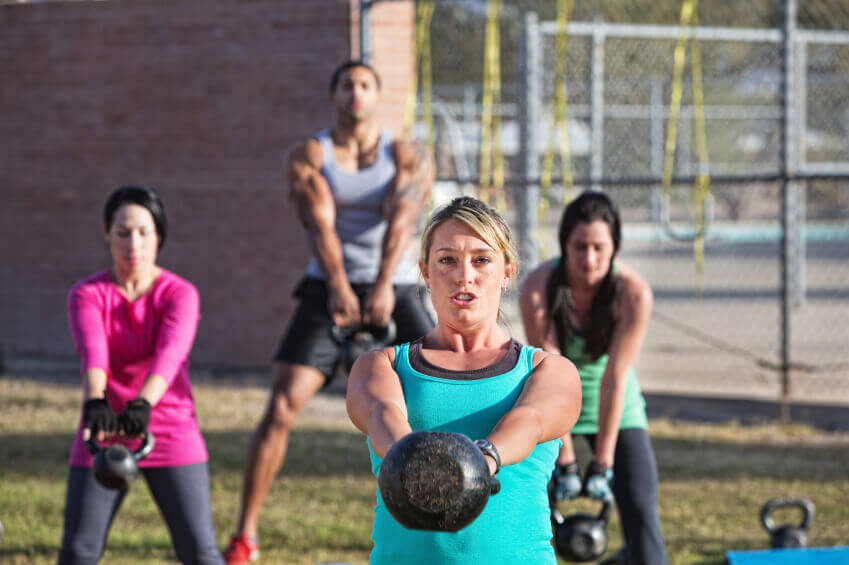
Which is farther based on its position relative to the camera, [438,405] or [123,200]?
[123,200]

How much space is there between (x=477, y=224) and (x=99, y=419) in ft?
5.57

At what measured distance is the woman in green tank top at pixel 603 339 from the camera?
12.9ft

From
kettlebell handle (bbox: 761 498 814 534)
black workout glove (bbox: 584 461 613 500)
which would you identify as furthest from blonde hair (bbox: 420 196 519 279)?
kettlebell handle (bbox: 761 498 814 534)

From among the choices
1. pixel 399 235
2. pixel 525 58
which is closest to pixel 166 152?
pixel 525 58

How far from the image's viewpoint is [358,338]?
199 inches

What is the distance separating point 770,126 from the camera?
23.1 m

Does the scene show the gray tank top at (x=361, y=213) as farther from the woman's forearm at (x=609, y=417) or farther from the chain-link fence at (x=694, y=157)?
the chain-link fence at (x=694, y=157)

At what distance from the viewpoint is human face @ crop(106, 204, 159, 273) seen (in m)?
3.90

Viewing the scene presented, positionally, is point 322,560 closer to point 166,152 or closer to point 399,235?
point 399,235

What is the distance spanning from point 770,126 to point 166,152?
54.2ft

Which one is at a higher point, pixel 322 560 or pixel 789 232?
pixel 789 232

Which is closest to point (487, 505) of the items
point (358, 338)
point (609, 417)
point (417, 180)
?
point (609, 417)

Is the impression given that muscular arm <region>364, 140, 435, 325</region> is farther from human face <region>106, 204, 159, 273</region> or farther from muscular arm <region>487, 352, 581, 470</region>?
muscular arm <region>487, 352, 581, 470</region>

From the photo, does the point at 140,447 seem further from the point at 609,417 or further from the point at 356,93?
the point at 356,93
